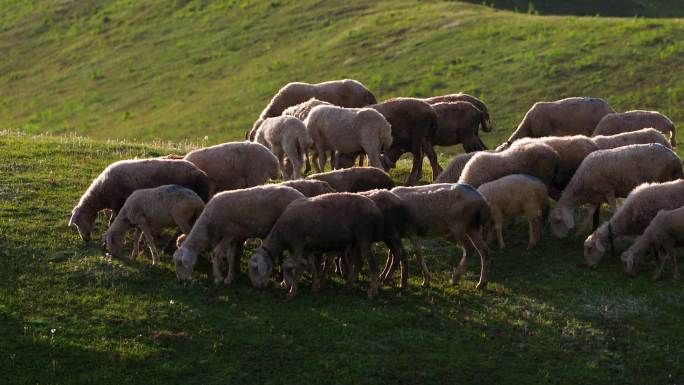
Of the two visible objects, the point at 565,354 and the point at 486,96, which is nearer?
the point at 565,354

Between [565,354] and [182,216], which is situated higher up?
[182,216]

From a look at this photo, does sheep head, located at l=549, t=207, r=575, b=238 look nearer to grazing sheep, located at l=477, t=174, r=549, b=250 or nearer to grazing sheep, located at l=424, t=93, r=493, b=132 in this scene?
grazing sheep, located at l=477, t=174, r=549, b=250

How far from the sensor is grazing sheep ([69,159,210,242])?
18.9 metres

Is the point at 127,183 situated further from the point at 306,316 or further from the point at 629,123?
the point at 629,123

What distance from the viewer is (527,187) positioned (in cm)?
1880

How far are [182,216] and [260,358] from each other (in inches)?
161

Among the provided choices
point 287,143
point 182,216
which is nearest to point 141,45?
point 287,143

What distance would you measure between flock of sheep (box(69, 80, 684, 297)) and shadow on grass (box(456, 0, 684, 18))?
34792 mm

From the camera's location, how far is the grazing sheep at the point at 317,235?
1648 centimetres

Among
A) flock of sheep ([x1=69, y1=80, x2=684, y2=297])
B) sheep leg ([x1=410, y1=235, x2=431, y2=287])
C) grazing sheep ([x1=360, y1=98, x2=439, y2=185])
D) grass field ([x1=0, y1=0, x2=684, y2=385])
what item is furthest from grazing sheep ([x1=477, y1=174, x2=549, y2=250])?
grazing sheep ([x1=360, y1=98, x2=439, y2=185])

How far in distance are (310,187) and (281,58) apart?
31705 mm

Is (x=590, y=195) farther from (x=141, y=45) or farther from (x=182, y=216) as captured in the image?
(x=141, y=45)

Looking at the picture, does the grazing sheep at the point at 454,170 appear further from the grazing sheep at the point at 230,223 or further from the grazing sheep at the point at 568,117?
the grazing sheep at the point at 230,223

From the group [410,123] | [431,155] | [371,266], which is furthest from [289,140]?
[371,266]
